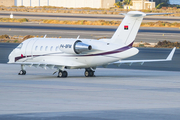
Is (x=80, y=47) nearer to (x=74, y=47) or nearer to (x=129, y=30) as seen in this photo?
(x=74, y=47)

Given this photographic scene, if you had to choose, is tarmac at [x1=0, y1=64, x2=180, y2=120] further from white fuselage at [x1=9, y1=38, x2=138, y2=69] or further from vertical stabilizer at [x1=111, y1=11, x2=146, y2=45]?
vertical stabilizer at [x1=111, y1=11, x2=146, y2=45]

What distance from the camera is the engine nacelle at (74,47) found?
27.7 meters

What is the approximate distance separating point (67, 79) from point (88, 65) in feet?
5.93

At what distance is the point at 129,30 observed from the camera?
27.6 m

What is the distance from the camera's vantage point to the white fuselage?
89.7 feet

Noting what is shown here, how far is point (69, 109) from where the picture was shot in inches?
658

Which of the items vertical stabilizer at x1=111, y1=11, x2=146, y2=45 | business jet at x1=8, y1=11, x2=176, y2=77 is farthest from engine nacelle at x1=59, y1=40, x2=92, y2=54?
vertical stabilizer at x1=111, y1=11, x2=146, y2=45

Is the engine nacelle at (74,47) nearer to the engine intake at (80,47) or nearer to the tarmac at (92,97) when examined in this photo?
the engine intake at (80,47)

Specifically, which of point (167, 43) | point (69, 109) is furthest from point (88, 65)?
point (167, 43)

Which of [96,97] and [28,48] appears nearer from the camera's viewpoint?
[96,97]

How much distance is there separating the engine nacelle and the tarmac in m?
2.02

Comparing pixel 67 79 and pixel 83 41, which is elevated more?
pixel 83 41

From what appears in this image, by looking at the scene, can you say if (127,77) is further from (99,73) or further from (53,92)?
(53,92)

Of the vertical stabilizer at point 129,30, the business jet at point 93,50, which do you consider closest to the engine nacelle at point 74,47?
the business jet at point 93,50
